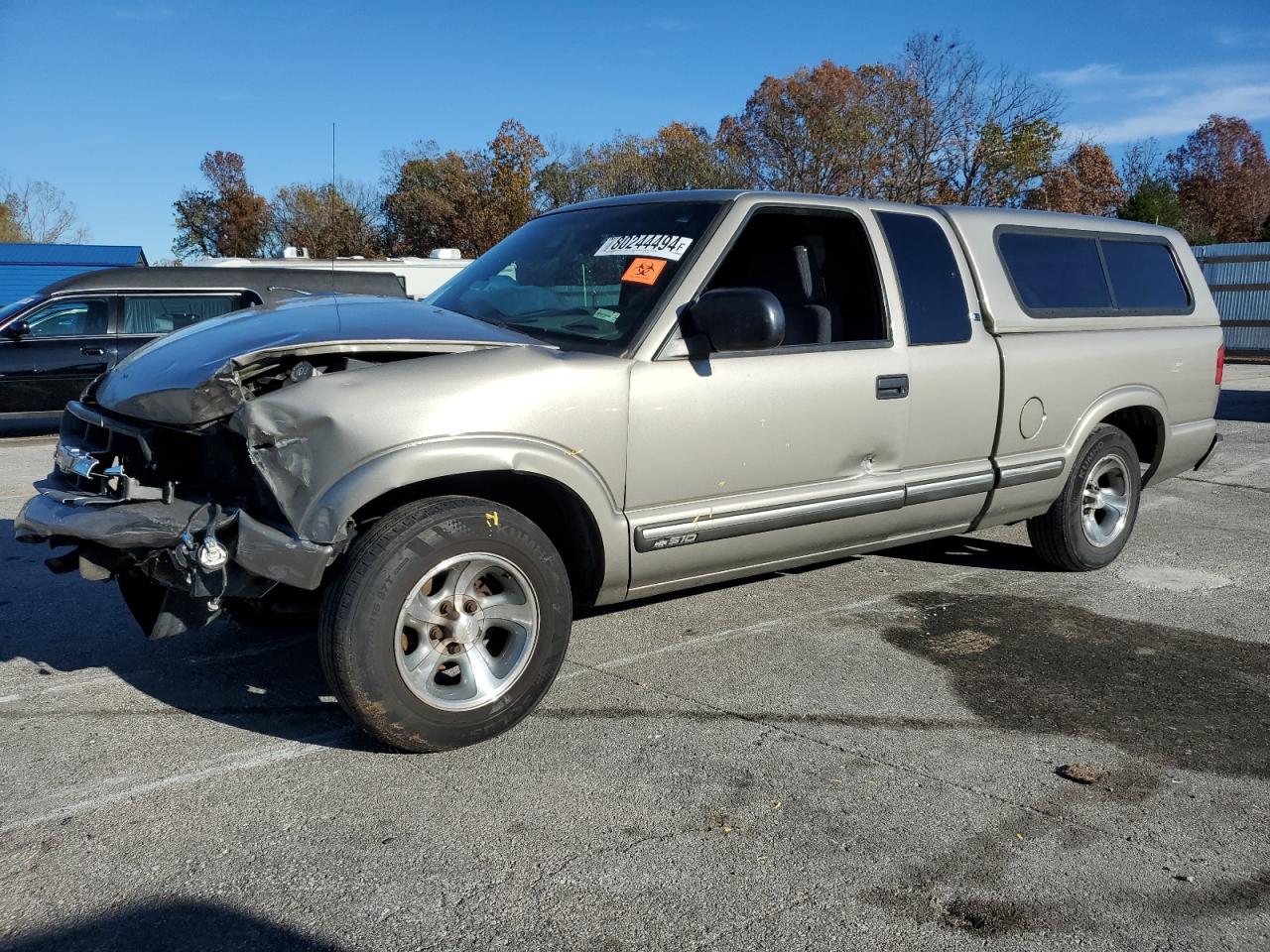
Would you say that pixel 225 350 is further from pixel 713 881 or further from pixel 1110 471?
pixel 1110 471

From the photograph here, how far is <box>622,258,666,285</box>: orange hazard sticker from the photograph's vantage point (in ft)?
13.4

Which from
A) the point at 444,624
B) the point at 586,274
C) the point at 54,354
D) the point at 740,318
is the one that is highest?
the point at 586,274

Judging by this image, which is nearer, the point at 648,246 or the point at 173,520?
the point at 173,520

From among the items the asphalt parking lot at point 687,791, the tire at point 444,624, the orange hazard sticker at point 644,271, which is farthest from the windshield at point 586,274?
the asphalt parking lot at point 687,791

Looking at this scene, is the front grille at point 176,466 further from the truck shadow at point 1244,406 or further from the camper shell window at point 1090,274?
the truck shadow at point 1244,406

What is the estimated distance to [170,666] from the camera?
4.23 meters

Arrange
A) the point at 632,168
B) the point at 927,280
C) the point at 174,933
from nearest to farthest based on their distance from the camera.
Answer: the point at 174,933 < the point at 927,280 < the point at 632,168

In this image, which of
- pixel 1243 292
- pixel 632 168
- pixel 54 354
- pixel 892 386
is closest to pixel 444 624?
pixel 892 386

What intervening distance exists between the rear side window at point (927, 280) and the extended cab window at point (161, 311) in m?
9.44

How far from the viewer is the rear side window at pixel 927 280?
→ 4.75 m

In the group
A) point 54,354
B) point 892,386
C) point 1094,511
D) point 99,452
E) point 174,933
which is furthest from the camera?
point 54,354

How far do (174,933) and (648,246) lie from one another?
292cm

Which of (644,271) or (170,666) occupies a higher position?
(644,271)

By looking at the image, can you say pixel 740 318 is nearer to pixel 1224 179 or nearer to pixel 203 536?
pixel 203 536
